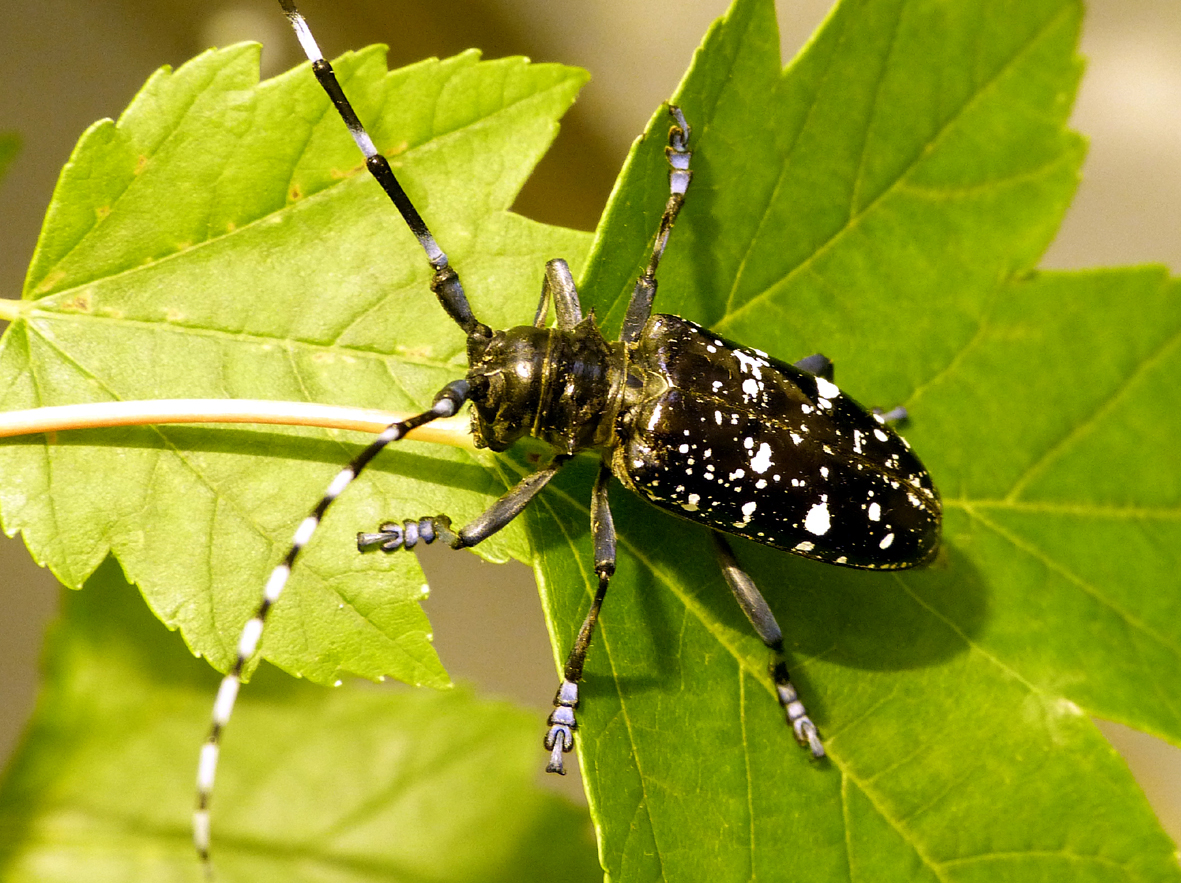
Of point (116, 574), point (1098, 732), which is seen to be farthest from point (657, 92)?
point (1098, 732)

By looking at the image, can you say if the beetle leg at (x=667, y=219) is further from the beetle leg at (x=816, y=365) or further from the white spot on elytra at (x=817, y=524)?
the white spot on elytra at (x=817, y=524)

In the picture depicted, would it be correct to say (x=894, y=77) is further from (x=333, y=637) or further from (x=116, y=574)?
(x=116, y=574)

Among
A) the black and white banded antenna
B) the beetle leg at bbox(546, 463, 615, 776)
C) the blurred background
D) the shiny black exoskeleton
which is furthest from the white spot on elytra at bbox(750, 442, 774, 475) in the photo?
the blurred background

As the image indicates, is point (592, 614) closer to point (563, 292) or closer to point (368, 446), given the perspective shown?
point (368, 446)

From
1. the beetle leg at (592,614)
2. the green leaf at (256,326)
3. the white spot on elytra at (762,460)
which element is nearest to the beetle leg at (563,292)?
the green leaf at (256,326)

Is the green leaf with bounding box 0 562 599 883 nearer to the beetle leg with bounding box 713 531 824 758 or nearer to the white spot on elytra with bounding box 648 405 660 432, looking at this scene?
the beetle leg with bounding box 713 531 824 758

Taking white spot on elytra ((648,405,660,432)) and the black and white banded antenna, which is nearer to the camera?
the black and white banded antenna
